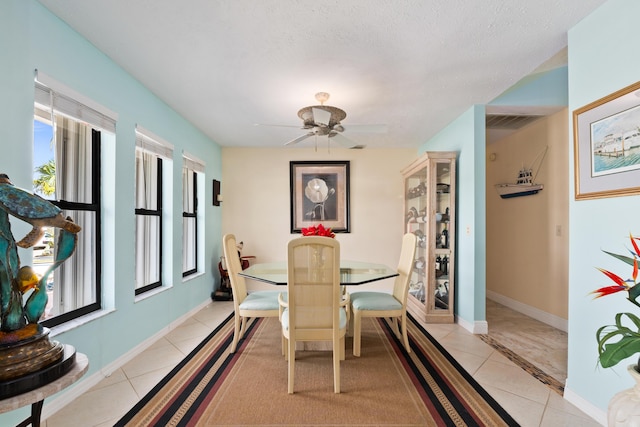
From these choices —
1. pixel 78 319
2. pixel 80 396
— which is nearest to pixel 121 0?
pixel 78 319

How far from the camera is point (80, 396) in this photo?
194 centimetres

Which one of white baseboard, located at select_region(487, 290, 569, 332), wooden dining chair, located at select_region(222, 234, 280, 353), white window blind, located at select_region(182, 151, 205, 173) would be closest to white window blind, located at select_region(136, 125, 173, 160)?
white window blind, located at select_region(182, 151, 205, 173)

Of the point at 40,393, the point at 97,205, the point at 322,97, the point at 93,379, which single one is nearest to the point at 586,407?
the point at 40,393

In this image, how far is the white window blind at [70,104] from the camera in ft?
5.76

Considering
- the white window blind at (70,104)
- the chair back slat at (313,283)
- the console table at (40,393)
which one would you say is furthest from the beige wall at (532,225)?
the white window blind at (70,104)

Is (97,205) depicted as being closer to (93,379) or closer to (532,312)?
(93,379)

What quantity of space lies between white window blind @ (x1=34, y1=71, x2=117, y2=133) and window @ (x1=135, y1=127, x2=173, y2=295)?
417 millimetres

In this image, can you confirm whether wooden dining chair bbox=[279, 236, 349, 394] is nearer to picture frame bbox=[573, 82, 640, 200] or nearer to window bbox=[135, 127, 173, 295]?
picture frame bbox=[573, 82, 640, 200]

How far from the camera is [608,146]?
66.0 inches

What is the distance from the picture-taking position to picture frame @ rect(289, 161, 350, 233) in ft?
16.2

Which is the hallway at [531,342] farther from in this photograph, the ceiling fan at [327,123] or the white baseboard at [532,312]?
the ceiling fan at [327,123]

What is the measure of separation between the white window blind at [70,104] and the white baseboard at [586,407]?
3963mm

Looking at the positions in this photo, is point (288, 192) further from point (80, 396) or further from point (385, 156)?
point (80, 396)

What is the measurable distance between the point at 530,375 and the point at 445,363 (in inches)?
24.8
